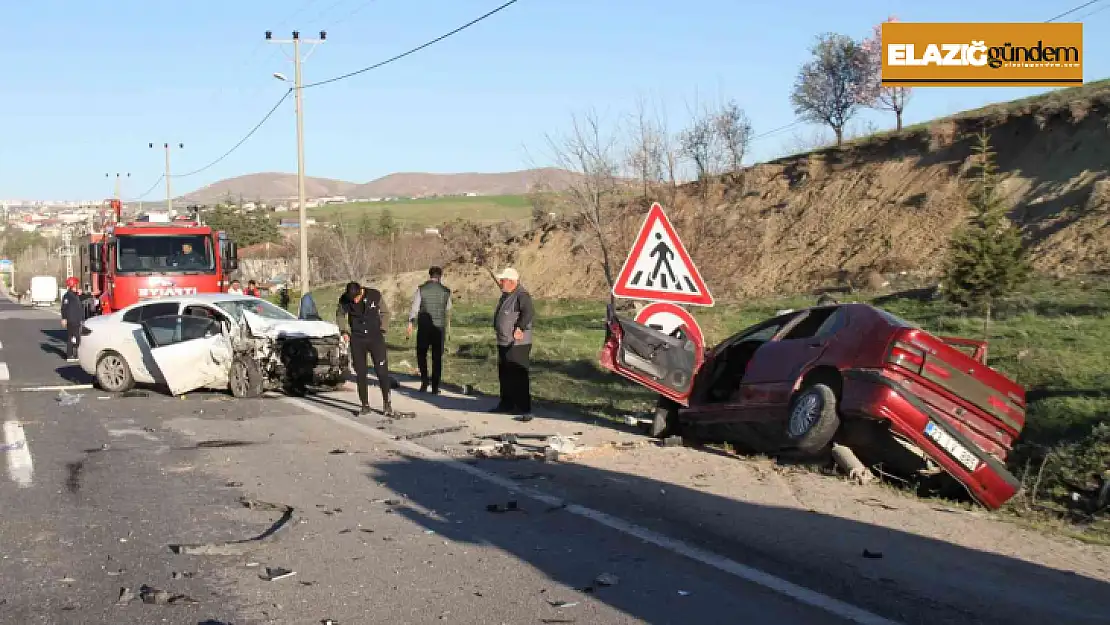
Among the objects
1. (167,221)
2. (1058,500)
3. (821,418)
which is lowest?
(1058,500)

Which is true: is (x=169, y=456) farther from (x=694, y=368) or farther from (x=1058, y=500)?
(x=1058, y=500)

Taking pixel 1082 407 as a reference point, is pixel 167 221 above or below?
above

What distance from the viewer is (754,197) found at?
4434cm

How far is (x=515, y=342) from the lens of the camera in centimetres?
1314

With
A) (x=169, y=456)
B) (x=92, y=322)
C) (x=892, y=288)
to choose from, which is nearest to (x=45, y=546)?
(x=169, y=456)

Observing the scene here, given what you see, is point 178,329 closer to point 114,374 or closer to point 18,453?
point 114,374

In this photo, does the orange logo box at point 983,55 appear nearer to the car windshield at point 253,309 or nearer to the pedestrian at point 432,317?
the pedestrian at point 432,317

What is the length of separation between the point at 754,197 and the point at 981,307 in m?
25.6

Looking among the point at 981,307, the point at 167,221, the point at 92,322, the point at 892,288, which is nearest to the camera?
the point at 92,322

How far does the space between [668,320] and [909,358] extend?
10.0 feet

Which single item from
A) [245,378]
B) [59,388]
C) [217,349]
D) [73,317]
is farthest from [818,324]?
[73,317]

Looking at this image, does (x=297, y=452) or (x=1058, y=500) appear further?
(x=297, y=452)

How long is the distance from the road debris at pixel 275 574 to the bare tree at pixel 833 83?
4294 centimetres

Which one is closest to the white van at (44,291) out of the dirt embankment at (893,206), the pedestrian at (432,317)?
the dirt embankment at (893,206)
